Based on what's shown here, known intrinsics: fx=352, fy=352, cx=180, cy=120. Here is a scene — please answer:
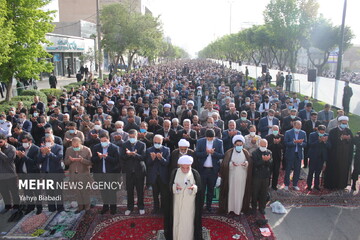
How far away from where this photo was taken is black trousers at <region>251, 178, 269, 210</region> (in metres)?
7.21

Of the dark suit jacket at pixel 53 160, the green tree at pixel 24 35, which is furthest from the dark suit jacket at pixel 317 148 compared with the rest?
the green tree at pixel 24 35

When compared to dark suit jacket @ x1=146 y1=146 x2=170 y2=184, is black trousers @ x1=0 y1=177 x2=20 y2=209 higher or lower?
lower

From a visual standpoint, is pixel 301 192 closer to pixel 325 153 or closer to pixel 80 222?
pixel 325 153

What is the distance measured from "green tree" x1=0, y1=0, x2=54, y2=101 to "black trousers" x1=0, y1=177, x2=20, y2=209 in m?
9.56

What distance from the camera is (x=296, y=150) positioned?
8602 mm

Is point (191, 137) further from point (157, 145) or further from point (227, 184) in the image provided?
point (227, 184)

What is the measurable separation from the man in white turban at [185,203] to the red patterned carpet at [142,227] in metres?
0.76

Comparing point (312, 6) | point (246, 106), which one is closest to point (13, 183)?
point (246, 106)

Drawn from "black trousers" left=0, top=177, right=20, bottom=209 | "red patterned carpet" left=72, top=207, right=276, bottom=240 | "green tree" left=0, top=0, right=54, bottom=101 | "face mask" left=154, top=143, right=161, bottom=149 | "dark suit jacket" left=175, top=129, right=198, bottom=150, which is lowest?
"red patterned carpet" left=72, top=207, right=276, bottom=240

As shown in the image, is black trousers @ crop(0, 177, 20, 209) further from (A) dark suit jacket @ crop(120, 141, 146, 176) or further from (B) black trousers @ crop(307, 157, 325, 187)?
(B) black trousers @ crop(307, 157, 325, 187)

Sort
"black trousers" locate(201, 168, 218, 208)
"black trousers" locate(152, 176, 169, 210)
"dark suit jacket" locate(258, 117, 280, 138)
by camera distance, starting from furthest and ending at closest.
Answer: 1. "dark suit jacket" locate(258, 117, 280, 138)
2. "black trousers" locate(201, 168, 218, 208)
3. "black trousers" locate(152, 176, 169, 210)

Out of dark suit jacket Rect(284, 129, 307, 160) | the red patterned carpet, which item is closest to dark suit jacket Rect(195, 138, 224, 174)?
the red patterned carpet

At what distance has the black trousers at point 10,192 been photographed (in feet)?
24.3

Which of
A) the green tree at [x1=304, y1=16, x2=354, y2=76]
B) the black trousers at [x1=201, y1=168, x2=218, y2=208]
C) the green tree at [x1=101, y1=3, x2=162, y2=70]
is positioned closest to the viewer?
the black trousers at [x1=201, y1=168, x2=218, y2=208]
